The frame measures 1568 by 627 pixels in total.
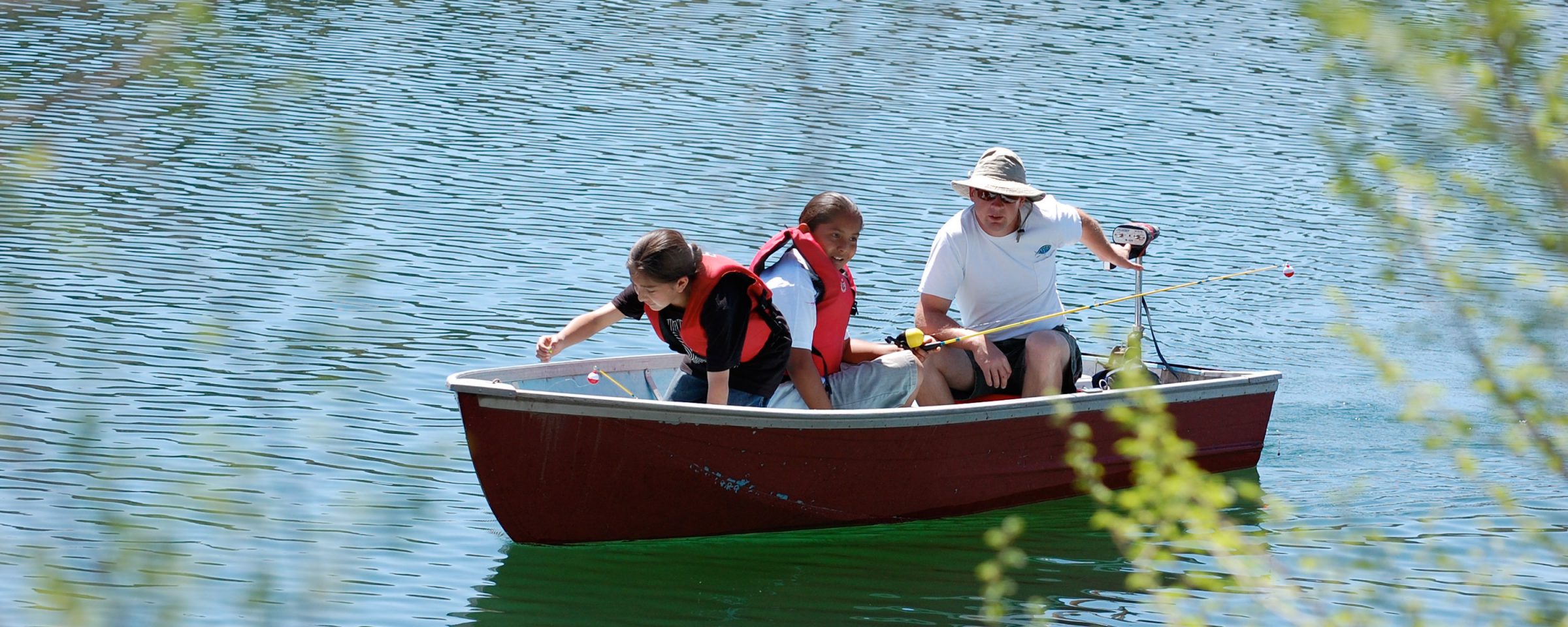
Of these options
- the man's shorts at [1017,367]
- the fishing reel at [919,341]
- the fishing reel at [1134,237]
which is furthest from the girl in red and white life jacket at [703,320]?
the fishing reel at [1134,237]

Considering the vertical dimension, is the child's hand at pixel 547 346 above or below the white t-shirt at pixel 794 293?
below

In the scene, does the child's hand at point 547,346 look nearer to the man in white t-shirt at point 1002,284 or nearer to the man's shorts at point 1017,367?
the man in white t-shirt at point 1002,284

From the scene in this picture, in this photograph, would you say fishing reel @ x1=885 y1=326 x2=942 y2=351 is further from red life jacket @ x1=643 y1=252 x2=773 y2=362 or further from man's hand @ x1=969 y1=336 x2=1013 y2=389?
red life jacket @ x1=643 y1=252 x2=773 y2=362

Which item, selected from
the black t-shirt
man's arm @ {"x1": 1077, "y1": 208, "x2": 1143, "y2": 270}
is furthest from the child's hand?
man's arm @ {"x1": 1077, "y1": 208, "x2": 1143, "y2": 270}

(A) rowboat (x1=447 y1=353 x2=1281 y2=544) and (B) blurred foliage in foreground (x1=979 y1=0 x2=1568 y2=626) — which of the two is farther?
(A) rowboat (x1=447 y1=353 x2=1281 y2=544)

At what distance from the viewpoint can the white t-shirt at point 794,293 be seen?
5.86 metres

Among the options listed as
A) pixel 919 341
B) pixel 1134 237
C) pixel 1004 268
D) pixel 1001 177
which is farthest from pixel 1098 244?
pixel 919 341

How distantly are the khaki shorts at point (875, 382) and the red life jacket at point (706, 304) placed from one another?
2.73 ft

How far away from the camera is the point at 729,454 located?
19.2 ft

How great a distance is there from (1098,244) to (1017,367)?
1.91 ft

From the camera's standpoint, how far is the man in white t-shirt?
6.29 meters

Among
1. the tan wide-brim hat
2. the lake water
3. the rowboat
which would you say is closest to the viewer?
the lake water

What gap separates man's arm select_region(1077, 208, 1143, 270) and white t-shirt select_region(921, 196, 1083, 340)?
0.15ft

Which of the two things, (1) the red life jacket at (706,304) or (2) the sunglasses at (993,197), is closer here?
(1) the red life jacket at (706,304)
